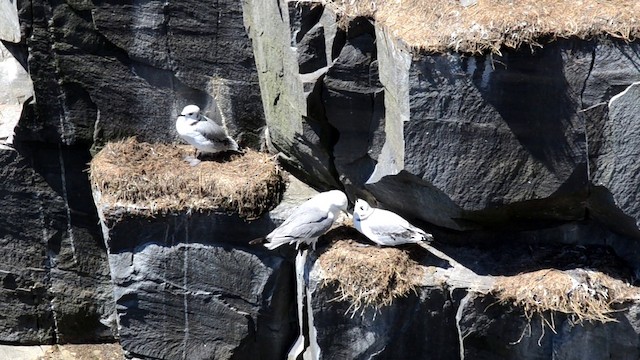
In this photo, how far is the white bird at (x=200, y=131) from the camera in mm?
9188

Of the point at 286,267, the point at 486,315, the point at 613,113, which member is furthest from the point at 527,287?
the point at 286,267

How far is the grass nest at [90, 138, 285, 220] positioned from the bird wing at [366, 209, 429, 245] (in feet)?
4.57

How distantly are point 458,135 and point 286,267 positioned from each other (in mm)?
2325

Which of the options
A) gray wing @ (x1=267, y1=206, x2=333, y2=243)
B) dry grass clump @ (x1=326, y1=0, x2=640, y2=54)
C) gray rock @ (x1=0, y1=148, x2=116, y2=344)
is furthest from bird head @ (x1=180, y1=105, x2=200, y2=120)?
dry grass clump @ (x1=326, y1=0, x2=640, y2=54)

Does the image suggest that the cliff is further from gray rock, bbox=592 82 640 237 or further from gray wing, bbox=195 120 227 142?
gray wing, bbox=195 120 227 142

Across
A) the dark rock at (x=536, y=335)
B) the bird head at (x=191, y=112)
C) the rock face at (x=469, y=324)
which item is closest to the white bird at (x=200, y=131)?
the bird head at (x=191, y=112)

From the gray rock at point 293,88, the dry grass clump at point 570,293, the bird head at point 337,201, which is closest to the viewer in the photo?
the dry grass clump at point 570,293

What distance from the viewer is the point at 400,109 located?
7.75 m

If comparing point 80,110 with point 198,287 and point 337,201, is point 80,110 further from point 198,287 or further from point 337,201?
point 337,201

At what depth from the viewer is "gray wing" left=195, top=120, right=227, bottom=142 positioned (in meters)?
9.17

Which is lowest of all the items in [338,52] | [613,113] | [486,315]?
[486,315]

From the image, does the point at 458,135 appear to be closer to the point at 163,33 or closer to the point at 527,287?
the point at 527,287

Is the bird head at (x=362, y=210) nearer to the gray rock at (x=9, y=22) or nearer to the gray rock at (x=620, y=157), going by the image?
the gray rock at (x=620, y=157)

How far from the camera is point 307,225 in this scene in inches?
321
